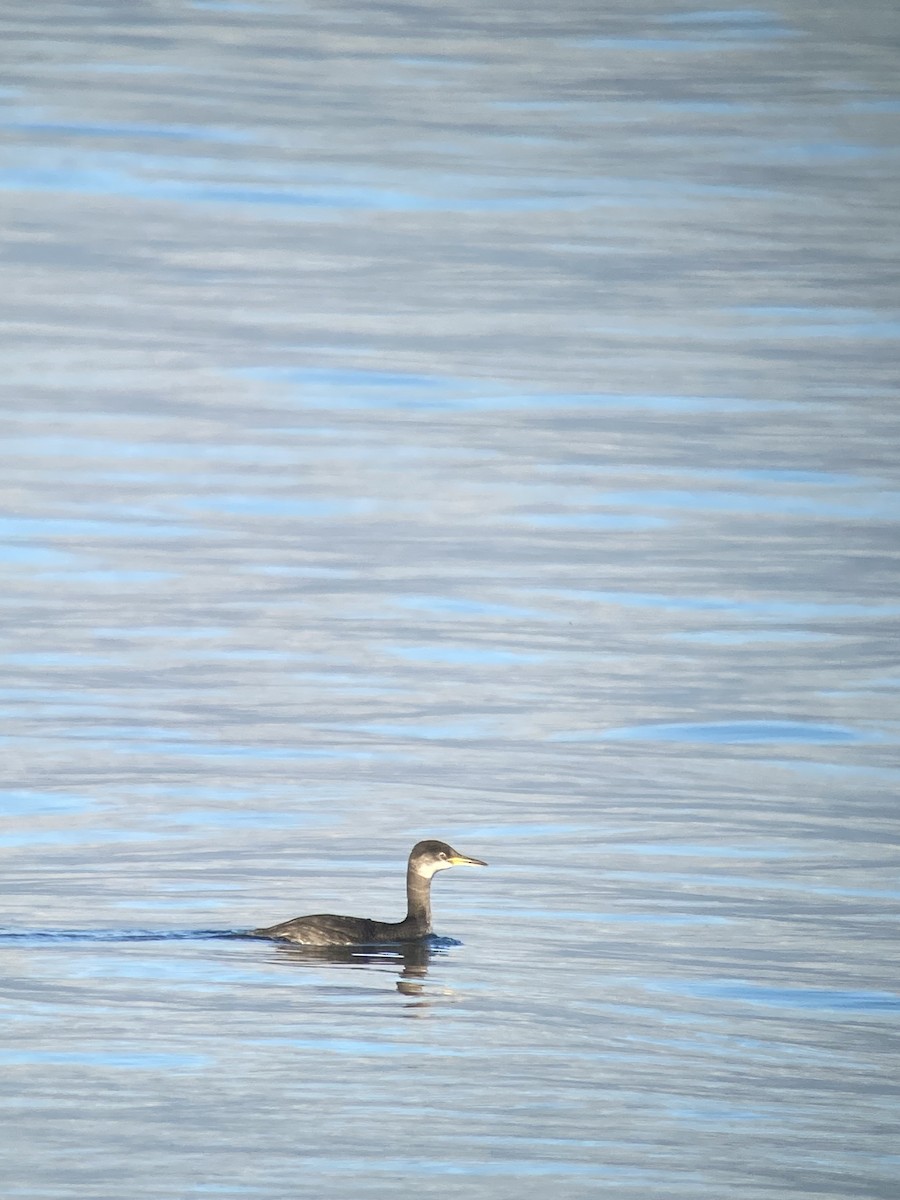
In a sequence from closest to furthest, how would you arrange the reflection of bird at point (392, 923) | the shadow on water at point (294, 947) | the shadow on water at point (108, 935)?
1. the shadow on water at point (294, 947)
2. the shadow on water at point (108, 935)
3. the reflection of bird at point (392, 923)

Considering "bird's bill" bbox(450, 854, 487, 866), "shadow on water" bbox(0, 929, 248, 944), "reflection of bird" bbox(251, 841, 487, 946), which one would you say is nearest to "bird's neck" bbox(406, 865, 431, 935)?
"reflection of bird" bbox(251, 841, 487, 946)

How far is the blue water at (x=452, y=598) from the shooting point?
8.60 m

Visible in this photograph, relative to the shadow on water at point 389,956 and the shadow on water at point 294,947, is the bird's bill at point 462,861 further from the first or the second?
the shadow on water at point 294,947

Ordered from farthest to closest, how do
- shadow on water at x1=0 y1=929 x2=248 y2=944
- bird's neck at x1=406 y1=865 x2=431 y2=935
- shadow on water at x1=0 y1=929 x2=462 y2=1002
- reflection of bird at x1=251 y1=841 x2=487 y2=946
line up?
1. bird's neck at x1=406 y1=865 x2=431 y2=935
2. reflection of bird at x1=251 y1=841 x2=487 y2=946
3. shadow on water at x1=0 y1=929 x2=248 y2=944
4. shadow on water at x1=0 y1=929 x2=462 y2=1002

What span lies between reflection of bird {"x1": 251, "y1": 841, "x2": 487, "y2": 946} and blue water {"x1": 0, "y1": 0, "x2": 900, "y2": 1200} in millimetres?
154

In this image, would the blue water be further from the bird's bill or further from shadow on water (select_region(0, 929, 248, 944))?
the bird's bill

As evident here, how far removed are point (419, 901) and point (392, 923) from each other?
16 cm

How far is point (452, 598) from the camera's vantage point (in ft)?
67.2

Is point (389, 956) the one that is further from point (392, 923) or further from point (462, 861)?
point (462, 861)

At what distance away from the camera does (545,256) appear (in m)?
36.2

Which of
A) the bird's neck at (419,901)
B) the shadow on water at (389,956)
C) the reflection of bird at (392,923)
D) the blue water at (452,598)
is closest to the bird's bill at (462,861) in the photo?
the reflection of bird at (392,923)

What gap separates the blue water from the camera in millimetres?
8602

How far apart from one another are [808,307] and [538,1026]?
23.6 metres

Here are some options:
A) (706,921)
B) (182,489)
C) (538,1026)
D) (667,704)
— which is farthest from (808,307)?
(538,1026)
